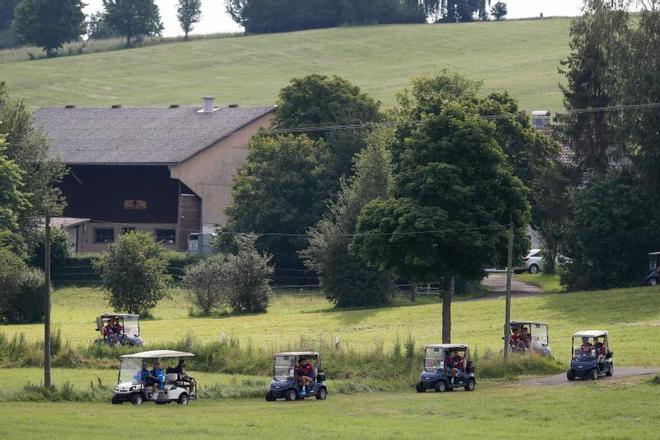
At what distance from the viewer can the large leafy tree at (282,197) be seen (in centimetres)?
9775

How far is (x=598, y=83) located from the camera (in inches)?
3413

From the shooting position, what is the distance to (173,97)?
160250mm

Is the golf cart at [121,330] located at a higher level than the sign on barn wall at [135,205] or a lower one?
lower

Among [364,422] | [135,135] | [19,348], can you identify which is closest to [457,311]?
[19,348]

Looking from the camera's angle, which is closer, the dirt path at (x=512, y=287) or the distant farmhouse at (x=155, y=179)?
the dirt path at (x=512, y=287)

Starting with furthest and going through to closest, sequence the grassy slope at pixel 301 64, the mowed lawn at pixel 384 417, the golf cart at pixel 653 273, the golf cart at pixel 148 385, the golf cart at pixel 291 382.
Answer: the grassy slope at pixel 301 64 < the golf cart at pixel 653 273 < the golf cart at pixel 291 382 < the golf cart at pixel 148 385 < the mowed lawn at pixel 384 417

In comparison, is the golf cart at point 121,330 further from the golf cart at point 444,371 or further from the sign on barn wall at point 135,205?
A: the sign on barn wall at point 135,205

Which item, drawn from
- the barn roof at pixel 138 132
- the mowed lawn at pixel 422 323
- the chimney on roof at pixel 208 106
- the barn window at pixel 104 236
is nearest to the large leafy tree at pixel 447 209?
the mowed lawn at pixel 422 323

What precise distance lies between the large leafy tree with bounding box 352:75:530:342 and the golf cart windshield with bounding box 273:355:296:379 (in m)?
13.9

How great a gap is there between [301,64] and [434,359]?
436 ft

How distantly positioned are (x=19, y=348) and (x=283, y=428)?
76.9 feet

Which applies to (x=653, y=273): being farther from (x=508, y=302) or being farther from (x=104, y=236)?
(x=104, y=236)

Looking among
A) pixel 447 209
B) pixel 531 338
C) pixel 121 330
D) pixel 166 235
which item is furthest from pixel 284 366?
pixel 166 235

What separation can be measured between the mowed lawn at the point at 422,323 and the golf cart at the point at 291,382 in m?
9.60
